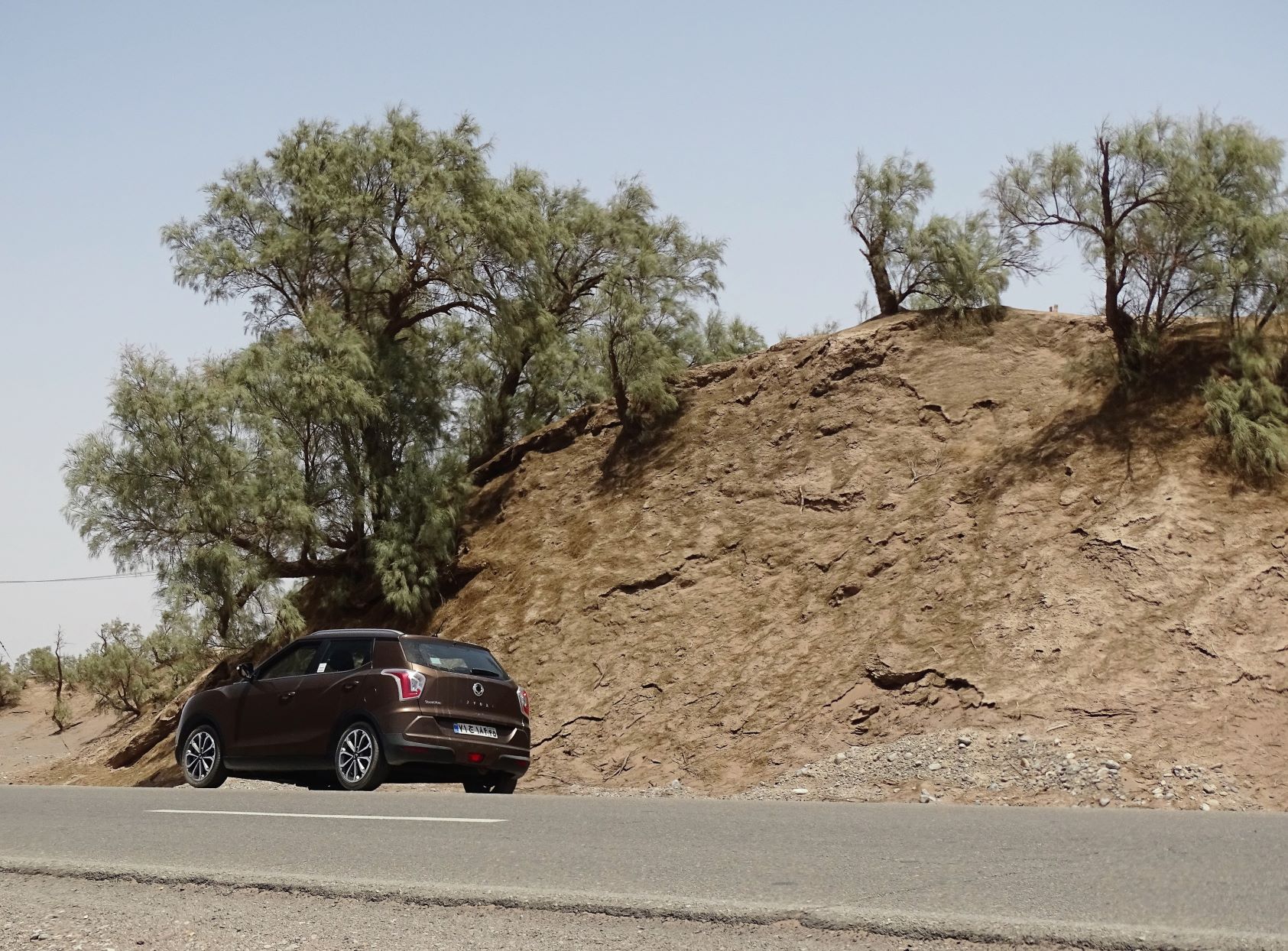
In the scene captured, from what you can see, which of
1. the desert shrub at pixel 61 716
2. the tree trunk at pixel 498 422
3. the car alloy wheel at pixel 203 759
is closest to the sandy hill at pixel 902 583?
the tree trunk at pixel 498 422

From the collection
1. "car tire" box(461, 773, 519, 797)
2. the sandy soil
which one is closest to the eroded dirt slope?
"car tire" box(461, 773, 519, 797)

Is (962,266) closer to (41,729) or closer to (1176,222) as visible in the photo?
(1176,222)

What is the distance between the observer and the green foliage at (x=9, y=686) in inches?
2499

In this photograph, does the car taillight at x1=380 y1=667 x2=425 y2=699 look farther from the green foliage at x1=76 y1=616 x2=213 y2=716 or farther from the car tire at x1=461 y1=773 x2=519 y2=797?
the green foliage at x1=76 y1=616 x2=213 y2=716

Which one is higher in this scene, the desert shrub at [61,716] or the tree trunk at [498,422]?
the tree trunk at [498,422]

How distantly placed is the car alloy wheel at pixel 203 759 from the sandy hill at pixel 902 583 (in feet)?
19.9

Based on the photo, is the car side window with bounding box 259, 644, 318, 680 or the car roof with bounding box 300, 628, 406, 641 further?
the car side window with bounding box 259, 644, 318, 680

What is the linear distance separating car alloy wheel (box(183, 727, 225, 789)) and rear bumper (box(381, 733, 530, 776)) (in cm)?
315

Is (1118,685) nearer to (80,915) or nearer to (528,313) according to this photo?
(80,915)

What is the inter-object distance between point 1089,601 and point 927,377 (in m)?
7.68

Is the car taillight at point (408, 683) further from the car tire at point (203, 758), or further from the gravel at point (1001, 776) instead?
the gravel at point (1001, 776)

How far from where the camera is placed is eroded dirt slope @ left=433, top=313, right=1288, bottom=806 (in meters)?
17.5

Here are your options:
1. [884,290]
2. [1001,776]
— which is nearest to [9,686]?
[884,290]

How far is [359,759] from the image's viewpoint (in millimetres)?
14727
